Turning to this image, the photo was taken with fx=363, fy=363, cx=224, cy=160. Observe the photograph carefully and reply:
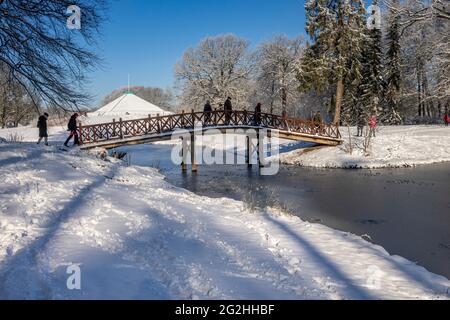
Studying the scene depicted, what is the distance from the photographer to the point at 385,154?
73.0ft

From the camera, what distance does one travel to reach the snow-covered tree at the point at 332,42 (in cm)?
2741

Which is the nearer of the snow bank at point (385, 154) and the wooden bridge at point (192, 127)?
the wooden bridge at point (192, 127)

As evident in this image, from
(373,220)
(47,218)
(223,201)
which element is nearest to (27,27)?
(47,218)

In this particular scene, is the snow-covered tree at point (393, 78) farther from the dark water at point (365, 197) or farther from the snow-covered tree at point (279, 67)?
the dark water at point (365, 197)

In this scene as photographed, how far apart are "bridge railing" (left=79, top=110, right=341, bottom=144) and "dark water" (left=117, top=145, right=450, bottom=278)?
2.74 meters

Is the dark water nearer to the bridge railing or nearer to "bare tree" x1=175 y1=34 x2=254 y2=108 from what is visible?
the bridge railing

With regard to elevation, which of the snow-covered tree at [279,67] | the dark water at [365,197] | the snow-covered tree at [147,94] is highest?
the snow-covered tree at [147,94]

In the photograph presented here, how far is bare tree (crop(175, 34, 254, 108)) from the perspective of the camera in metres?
41.7

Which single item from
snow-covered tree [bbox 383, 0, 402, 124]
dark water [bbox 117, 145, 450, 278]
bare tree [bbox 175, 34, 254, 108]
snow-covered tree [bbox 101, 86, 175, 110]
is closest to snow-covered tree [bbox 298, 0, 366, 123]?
snow-covered tree [bbox 383, 0, 402, 124]

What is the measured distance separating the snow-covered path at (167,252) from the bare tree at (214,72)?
33.9 meters

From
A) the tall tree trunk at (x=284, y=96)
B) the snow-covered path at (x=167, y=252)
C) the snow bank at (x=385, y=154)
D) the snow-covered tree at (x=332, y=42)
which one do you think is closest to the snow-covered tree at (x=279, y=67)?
the tall tree trunk at (x=284, y=96)

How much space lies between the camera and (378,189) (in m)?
14.9

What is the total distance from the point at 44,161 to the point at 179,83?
35143mm

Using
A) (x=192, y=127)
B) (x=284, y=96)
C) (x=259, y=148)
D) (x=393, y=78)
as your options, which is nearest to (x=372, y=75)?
(x=393, y=78)
